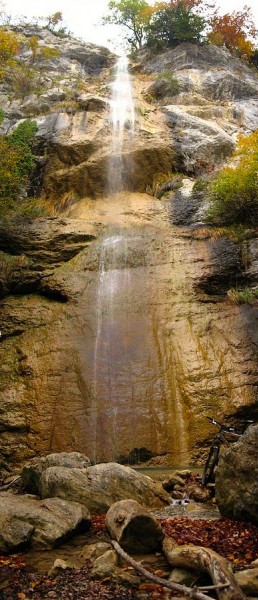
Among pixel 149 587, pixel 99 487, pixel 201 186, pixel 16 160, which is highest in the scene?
pixel 16 160

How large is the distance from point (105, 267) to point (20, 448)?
652cm

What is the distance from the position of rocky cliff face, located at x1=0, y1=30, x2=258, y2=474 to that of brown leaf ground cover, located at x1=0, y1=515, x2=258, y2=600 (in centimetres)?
474

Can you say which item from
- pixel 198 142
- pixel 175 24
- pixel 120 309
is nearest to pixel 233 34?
pixel 175 24

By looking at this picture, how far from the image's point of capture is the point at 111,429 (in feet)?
37.1

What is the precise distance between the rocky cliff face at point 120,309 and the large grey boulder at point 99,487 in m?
3.15

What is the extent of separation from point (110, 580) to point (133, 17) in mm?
40136

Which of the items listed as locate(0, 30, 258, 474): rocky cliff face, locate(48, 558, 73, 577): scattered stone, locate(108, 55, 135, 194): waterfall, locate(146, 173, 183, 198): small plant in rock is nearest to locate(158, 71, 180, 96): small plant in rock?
locate(108, 55, 135, 194): waterfall

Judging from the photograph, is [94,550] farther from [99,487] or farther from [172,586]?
[99,487]

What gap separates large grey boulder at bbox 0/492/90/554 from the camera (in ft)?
18.9

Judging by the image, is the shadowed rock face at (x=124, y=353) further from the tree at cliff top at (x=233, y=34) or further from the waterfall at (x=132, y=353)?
the tree at cliff top at (x=233, y=34)

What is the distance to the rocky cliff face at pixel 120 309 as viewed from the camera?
11.4 metres

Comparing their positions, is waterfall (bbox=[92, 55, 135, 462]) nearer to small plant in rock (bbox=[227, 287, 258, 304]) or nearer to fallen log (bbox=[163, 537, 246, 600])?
small plant in rock (bbox=[227, 287, 258, 304])

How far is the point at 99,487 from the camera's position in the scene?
24.6ft

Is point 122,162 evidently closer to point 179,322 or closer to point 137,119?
point 137,119
